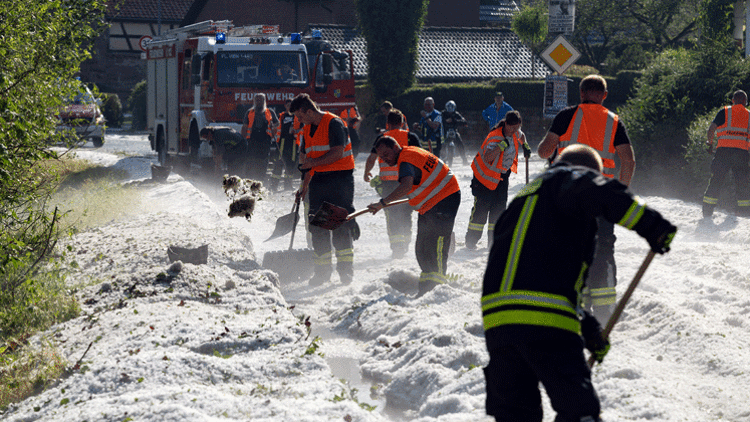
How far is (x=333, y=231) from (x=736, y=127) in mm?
6231

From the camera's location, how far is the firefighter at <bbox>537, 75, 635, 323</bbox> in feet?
21.3

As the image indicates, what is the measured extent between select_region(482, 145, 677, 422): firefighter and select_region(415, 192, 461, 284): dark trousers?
402cm

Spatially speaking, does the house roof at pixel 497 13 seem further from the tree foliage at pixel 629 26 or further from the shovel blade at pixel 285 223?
the shovel blade at pixel 285 223

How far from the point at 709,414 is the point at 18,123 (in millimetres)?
4741

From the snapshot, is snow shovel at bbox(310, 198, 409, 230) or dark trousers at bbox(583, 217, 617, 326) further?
snow shovel at bbox(310, 198, 409, 230)

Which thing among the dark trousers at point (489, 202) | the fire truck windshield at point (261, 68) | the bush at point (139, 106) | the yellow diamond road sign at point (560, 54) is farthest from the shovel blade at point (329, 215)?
the bush at point (139, 106)

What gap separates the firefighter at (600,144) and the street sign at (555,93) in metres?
6.75

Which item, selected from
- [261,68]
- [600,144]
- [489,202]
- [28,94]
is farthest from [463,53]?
[28,94]

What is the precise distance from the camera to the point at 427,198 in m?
7.61

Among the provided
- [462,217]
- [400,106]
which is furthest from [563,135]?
[400,106]

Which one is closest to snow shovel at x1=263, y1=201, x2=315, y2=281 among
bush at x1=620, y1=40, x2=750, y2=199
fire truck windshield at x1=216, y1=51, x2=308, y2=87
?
fire truck windshield at x1=216, y1=51, x2=308, y2=87

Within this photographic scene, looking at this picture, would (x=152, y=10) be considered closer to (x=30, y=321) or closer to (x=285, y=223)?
(x=285, y=223)

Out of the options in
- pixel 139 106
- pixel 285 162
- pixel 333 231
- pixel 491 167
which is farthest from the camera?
pixel 139 106

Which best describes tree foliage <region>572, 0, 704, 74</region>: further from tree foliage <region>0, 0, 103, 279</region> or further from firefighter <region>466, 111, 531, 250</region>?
tree foliage <region>0, 0, 103, 279</region>
